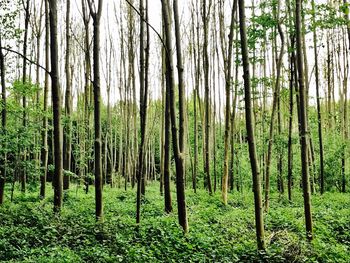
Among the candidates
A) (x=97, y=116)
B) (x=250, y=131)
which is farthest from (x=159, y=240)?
(x=97, y=116)

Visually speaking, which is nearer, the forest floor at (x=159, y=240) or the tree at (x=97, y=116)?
the forest floor at (x=159, y=240)

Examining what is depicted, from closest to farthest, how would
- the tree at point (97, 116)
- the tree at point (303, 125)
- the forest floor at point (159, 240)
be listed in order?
the forest floor at point (159, 240), the tree at point (303, 125), the tree at point (97, 116)

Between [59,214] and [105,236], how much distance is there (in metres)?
2.05

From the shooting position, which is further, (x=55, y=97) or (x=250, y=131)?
(x=55, y=97)

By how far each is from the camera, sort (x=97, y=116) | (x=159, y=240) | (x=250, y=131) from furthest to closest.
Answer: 1. (x=97, y=116)
2. (x=159, y=240)
3. (x=250, y=131)

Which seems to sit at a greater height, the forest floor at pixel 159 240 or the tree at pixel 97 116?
the tree at pixel 97 116

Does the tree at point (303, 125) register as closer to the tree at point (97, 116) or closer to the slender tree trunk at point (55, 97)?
the tree at point (97, 116)

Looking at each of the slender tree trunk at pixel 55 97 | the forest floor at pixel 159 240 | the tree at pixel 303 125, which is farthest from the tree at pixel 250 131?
the slender tree trunk at pixel 55 97

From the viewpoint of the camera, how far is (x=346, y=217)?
9766 mm

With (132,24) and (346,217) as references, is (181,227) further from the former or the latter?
(132,24)

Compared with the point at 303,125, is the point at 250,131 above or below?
below

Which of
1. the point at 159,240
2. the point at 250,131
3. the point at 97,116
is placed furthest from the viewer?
the point at 97,116

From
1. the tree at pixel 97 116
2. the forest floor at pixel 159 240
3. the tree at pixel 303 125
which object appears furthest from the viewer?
the tree at pixel 97 116

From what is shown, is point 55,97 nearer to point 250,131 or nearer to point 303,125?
point 250,131
